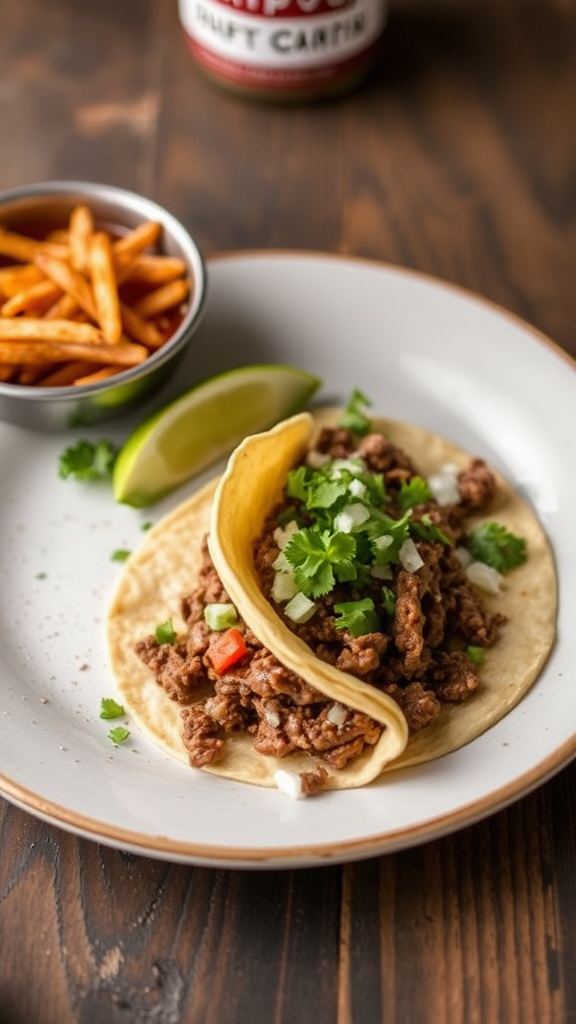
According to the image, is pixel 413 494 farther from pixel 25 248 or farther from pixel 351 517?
pixel 25 248

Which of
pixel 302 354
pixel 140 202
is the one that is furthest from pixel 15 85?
pixel 302 354

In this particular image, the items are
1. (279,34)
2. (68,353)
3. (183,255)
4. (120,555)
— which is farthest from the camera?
(279,34)

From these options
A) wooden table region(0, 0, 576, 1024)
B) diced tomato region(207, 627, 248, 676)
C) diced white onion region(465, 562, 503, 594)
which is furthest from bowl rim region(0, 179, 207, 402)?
diced white onion region(465, 562, 503, 594)

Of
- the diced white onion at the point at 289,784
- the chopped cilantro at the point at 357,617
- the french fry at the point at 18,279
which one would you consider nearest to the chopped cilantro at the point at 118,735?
the diced white onion at the point at 289,784

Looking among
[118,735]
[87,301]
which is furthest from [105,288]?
[118,735]

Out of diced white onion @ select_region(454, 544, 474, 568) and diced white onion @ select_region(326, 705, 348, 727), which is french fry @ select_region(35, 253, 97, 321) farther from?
diced white onion @ select_region(326, 705, 348, 727)
